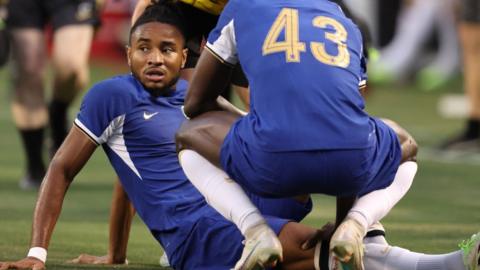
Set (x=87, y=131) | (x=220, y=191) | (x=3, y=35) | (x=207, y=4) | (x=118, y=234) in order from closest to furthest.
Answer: (x=220, y=191), (x=87, y=131), (x=118, y=234), (x=207, y=4), (x=3, y=35)

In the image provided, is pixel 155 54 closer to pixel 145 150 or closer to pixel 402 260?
pixel 145 150

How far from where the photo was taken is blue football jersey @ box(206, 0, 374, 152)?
514cm

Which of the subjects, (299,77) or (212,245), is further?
(212,245)

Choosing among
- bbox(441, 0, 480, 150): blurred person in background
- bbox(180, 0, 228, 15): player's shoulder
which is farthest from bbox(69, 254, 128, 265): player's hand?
bbox(441, 0, 480, 150): blurred person in background

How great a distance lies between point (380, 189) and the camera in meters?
5.46

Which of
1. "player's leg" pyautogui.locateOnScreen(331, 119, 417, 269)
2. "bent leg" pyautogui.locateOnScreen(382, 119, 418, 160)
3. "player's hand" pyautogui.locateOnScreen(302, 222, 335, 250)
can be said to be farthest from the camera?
"bent leg" pyautogui.locateOnScreen(382, 119, 418, 160)

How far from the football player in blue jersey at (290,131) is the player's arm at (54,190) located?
1.73ft

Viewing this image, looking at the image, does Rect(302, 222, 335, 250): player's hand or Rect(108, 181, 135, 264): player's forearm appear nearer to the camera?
Rect(302, 222, 335, 250): player's hand

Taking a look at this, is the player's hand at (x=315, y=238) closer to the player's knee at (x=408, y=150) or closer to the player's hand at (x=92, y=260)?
the player's knee at (x=408, y=150)

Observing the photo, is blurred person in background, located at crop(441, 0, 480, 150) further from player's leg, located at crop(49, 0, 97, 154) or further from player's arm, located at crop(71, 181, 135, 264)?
player's arm, located at crop(71, 181, 135, 264)

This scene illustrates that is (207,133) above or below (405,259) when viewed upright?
above

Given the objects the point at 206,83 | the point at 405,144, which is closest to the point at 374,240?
the point at 405,144

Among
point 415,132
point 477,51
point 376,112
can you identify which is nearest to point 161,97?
point 477,51

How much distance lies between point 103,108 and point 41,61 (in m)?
4.04
